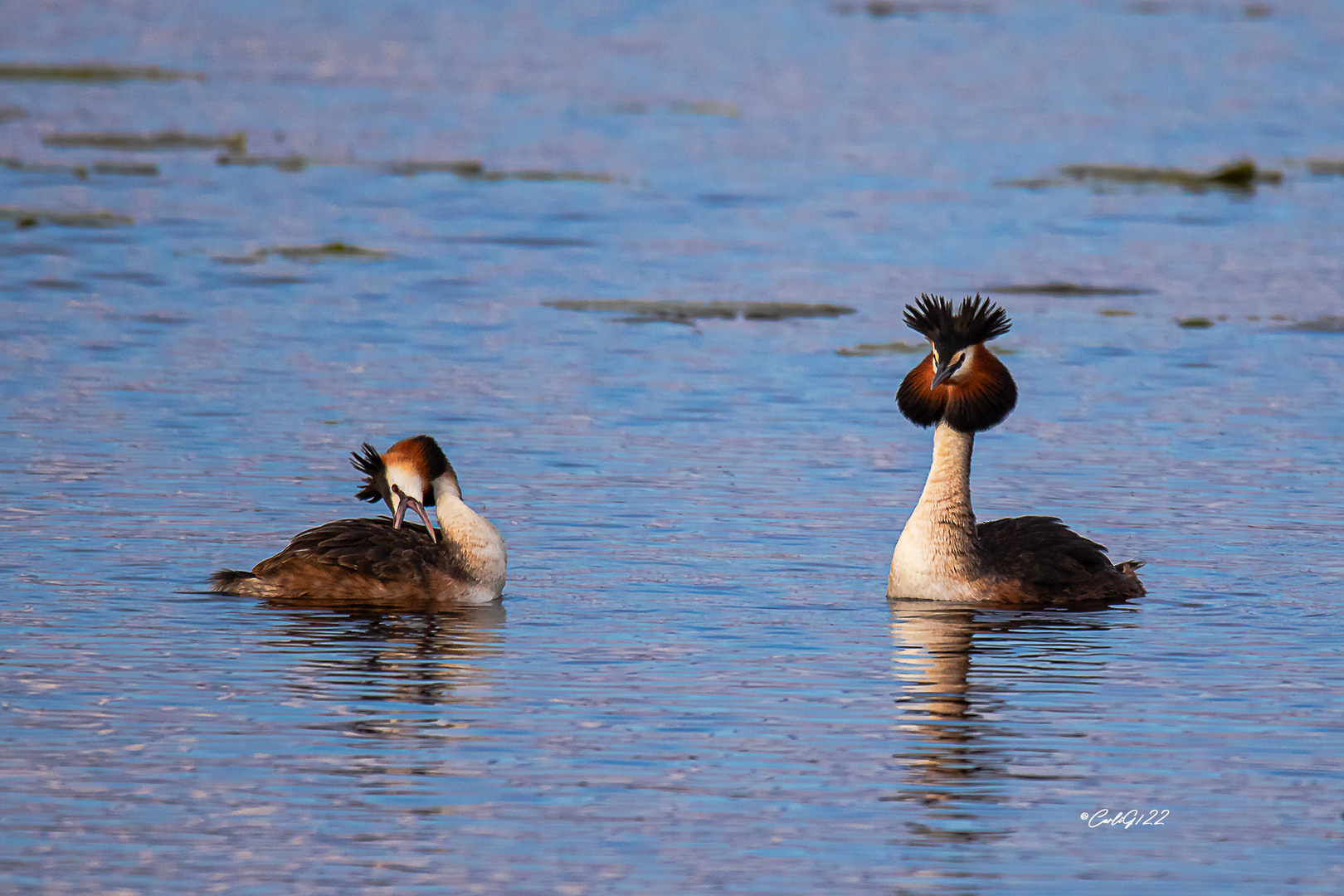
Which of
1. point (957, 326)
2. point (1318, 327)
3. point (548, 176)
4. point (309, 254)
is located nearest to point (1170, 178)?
point (548, 176)

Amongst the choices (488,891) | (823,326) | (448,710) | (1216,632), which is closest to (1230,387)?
(823,326)

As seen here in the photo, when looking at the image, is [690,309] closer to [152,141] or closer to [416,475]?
[416,475]

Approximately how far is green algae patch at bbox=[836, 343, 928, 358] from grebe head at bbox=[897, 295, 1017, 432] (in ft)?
26.6

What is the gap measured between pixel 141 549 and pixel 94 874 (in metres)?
5.95

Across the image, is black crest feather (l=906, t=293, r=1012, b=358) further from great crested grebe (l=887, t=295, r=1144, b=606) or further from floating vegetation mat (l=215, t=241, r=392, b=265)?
floating vegetation mat (l=215, t=241, r=392, b=265)

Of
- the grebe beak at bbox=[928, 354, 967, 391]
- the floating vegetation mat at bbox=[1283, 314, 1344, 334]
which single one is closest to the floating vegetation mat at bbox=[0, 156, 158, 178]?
the floating vegetation mat at bbox=[1283, 314, 1344, 334]

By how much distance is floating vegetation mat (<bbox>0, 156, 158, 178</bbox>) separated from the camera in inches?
1275

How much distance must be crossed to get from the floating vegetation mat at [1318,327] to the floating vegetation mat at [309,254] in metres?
10.2

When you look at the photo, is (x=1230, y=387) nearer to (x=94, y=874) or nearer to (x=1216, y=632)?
(x=1216, y=632)

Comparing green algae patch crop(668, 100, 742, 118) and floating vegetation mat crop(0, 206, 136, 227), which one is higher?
green algae patch crop(668, 100, 742, 118)

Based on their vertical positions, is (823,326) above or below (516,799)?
above

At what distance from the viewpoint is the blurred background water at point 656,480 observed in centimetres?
980

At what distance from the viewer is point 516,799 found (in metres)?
9.98

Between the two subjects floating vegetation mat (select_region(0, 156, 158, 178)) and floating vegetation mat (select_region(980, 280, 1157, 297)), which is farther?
floating vegetation mat (select_region(0, 156, 158, 178))
